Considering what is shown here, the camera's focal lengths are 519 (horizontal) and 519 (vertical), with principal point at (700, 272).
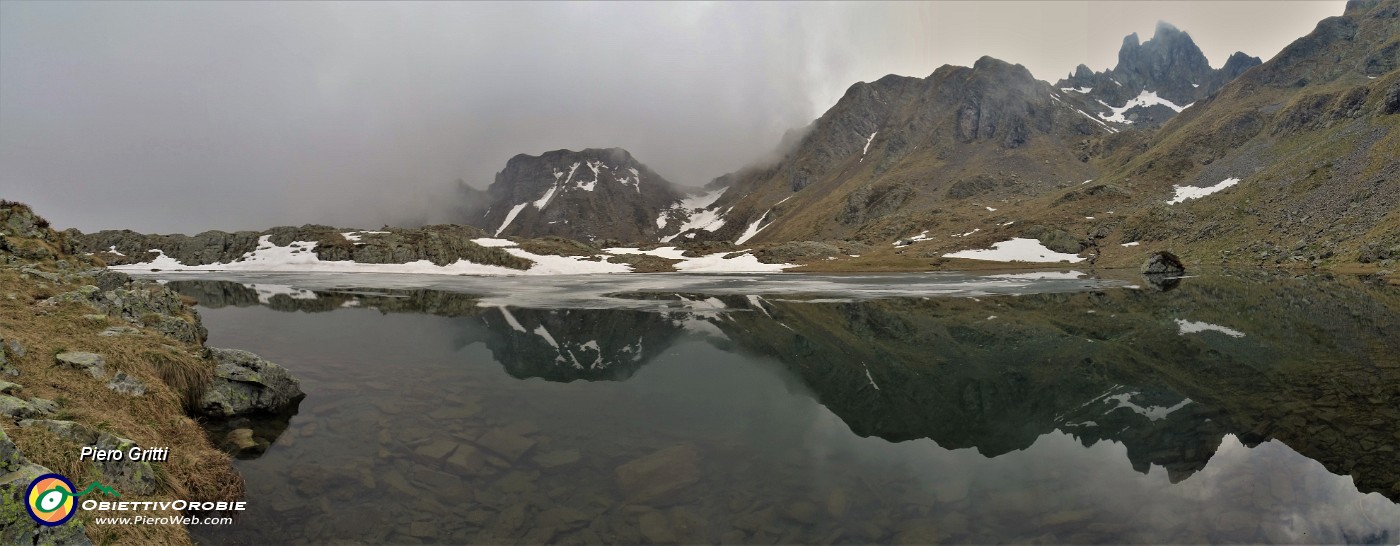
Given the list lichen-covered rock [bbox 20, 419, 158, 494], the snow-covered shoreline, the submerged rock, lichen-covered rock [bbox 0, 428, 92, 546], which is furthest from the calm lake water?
the snow-covered shoreline

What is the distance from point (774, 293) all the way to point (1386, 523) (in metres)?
49.1

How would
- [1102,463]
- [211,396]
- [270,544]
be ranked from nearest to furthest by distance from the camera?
[270,544] < [1102,463] < [211,396]

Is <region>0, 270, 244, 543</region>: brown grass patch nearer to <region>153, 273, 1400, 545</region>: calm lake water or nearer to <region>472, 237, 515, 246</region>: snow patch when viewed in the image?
<region>153, 273, 1400, 545</region>: calm lake water

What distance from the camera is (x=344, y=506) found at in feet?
31.8

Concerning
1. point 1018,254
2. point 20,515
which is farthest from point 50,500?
point 1018,254

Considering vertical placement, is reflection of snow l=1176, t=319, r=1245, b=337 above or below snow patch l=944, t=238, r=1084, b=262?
below

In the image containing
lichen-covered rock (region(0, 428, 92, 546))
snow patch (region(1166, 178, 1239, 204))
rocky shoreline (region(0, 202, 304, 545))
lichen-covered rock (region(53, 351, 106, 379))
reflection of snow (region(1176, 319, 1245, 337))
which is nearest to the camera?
lichen-covered rock (region(0, 428, 92, 546))

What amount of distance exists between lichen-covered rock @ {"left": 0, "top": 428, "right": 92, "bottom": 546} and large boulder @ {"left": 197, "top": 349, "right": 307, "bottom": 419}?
8602 mm

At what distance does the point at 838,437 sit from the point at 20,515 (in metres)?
13.8

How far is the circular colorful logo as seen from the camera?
612 cm

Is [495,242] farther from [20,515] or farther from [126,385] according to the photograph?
[20,515]

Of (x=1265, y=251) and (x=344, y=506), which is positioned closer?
(x=344, y=506)

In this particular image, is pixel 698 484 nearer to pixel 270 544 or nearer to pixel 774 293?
pixel 270 544

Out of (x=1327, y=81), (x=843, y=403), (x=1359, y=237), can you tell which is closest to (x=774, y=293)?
(x=843, y=403)
